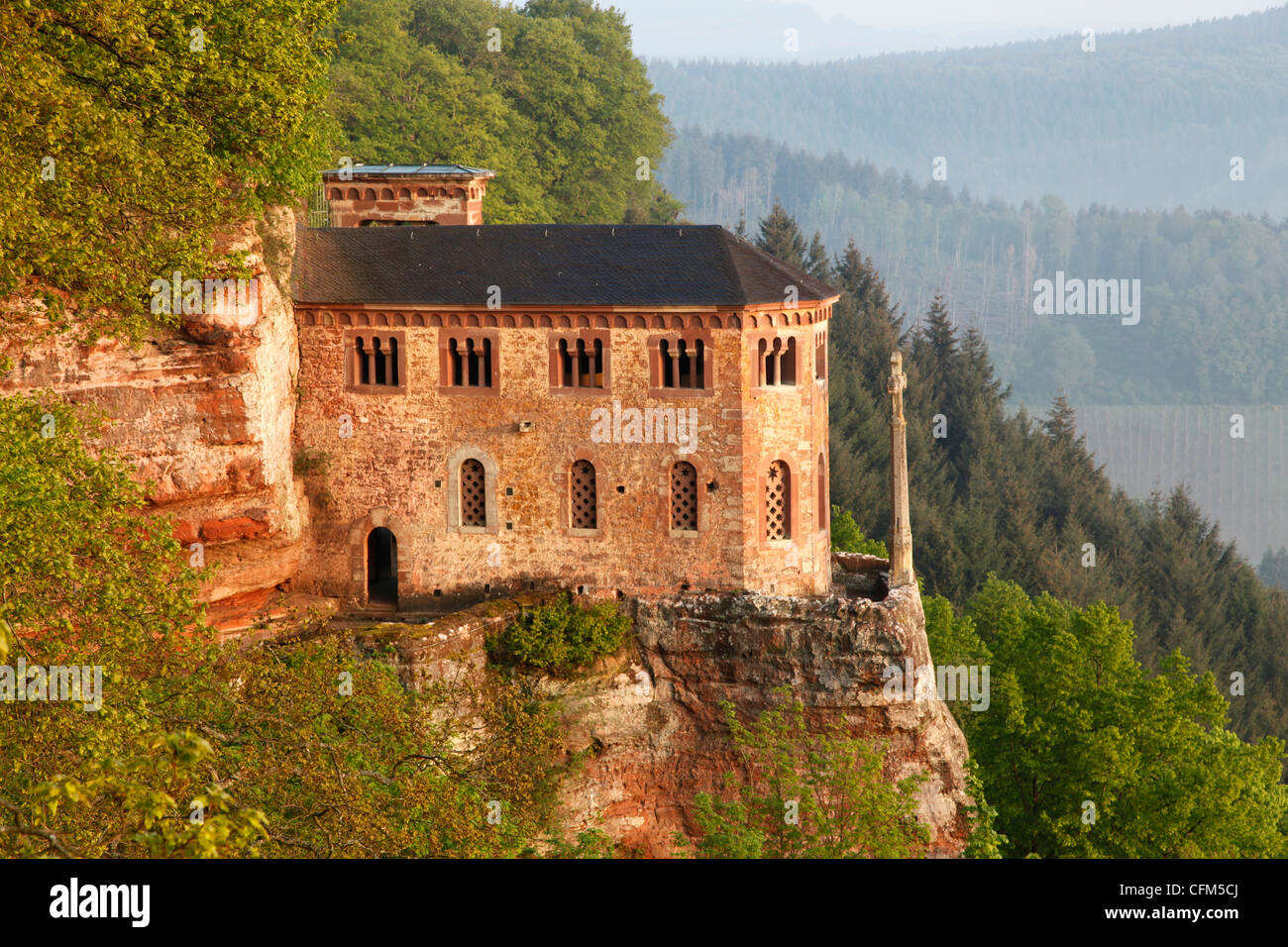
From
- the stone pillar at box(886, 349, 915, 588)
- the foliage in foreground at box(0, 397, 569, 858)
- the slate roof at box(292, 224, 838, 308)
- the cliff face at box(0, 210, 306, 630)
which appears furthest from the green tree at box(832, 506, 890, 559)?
the foliage in foreground at box(0, 397, 569, 858)

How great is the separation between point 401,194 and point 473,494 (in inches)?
366

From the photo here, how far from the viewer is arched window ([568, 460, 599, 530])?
38.2 meters

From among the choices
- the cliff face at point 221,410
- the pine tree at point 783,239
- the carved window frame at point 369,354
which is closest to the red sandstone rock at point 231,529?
the cliff face at point 221,410

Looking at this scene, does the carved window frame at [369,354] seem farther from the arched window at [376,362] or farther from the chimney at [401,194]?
the chimney at [401,194]

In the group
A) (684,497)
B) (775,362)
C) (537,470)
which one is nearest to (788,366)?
(775,362)

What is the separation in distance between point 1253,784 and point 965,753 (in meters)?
8.20

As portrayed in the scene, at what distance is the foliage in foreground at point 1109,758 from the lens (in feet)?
128

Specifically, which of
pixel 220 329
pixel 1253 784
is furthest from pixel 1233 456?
pixel 220 329

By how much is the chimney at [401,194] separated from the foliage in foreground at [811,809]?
15.5 meters

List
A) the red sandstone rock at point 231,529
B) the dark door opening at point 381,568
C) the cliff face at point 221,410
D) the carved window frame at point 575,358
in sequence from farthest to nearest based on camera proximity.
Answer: the dark door opening at point 381,568 → the carved window frame at point 575,358 → the red sandstone rock at point 231,529 → the cliff face at point 221,410

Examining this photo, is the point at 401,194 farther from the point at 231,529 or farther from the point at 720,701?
the point at 720,701

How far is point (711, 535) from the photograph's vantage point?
37.8 metres

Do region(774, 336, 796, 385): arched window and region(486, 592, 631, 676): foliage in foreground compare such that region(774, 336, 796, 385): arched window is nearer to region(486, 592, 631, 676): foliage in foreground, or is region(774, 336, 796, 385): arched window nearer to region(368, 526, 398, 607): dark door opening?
region(486, 592, 631, 676): foliage in foreground
